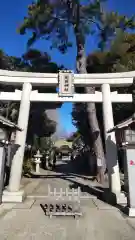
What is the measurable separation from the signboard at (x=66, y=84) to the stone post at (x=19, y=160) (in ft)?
4.78

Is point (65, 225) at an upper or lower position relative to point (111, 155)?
lower

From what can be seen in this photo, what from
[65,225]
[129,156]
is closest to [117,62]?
[129,156]

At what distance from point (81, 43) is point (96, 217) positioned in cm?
1146

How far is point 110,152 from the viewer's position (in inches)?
316

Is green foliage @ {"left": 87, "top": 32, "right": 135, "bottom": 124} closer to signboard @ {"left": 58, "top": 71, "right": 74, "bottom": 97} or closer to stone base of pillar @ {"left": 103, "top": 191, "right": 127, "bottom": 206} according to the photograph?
signboard @ {"left": 58, "top": 71, "right": 74, "bottom": 97}

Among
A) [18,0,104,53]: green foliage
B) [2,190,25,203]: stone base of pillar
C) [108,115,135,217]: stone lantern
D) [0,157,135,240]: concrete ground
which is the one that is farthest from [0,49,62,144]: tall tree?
[0,157,135,240]: concrete ground

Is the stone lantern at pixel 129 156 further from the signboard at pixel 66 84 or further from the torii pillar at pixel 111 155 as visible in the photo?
the signboard at pixel 66 84

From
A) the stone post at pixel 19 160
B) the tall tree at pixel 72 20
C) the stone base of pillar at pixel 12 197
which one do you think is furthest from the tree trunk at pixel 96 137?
the stone base of pillar at pixel 12 197

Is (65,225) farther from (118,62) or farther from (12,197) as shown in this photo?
(118,62)

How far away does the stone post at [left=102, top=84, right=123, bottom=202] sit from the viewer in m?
7.67

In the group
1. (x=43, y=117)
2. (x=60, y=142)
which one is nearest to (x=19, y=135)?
(x=43, y=117)

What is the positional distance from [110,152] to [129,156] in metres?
1.74

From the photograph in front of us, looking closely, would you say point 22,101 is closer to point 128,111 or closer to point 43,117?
point 128,111

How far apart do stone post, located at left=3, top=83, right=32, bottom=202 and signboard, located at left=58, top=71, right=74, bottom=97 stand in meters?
1.46
